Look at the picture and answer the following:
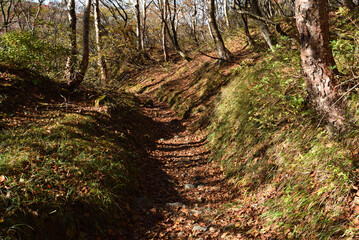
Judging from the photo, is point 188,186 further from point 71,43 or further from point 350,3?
point 350,3

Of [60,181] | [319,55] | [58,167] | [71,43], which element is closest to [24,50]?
[71,43]

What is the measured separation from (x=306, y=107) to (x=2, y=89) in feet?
24.7

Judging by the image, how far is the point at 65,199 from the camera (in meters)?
3.01

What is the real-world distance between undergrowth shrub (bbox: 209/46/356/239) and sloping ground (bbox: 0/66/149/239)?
239cm

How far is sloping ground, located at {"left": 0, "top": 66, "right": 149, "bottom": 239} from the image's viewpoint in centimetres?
273

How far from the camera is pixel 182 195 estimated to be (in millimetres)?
4375

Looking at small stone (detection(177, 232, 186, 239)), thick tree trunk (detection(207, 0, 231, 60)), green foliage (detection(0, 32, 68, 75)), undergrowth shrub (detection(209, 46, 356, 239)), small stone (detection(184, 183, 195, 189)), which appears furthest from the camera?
thick tree trunk (detection(207, 0, 231, 60))

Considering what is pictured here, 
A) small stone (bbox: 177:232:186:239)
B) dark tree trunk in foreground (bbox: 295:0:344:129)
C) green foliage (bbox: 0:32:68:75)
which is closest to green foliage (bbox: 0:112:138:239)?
small stone (bbox: 177:232:186:239)

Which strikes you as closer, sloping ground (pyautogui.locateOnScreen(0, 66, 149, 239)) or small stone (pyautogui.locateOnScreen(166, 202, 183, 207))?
sloping ground (pyautogui.locateOnScreen(0, 66, 149, 239))

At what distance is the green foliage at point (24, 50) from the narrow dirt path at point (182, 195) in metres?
4.64

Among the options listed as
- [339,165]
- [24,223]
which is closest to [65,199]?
[24,223]

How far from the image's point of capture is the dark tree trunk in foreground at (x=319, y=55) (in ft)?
9.39

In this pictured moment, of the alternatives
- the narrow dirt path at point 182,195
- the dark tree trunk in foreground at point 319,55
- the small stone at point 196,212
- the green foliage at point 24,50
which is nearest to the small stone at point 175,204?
the narrow dirt path at point 182,195

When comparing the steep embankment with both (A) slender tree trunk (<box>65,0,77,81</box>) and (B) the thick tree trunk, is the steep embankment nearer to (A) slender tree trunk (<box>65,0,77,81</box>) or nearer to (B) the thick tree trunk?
(B) the thick tree trunk
